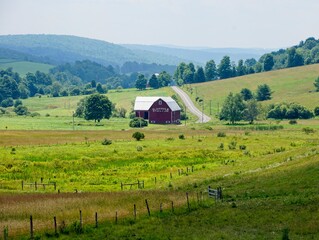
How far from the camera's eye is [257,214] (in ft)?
115

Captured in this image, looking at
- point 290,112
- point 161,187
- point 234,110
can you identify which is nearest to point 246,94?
point 290,112

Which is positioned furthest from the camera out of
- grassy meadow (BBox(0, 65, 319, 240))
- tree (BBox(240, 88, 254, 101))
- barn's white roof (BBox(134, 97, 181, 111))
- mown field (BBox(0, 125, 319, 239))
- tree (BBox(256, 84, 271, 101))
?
tree (BBox(240, 88, 254, 101))

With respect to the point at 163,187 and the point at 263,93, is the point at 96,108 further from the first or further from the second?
the point at 163,187

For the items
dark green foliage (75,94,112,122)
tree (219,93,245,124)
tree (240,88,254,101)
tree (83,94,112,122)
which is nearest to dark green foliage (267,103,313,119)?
tree (219,93,245,124)

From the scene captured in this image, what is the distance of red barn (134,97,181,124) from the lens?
520ft

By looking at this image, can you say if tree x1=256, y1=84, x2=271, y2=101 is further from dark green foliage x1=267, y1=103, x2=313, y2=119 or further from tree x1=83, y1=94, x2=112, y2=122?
tree x1=83, y1=94, x2=112, y2=122

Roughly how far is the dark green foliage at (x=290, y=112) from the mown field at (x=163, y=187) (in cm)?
6162

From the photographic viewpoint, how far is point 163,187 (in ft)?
167

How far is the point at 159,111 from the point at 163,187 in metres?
109

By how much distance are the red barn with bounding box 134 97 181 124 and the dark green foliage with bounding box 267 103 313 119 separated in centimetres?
2518

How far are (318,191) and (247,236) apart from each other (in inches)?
428

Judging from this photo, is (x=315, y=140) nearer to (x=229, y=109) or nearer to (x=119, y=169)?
(x=119, y=169)

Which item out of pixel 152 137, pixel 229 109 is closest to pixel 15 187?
pixel 152 137

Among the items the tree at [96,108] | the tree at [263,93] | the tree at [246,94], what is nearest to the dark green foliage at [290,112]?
the tree at [263,93]
